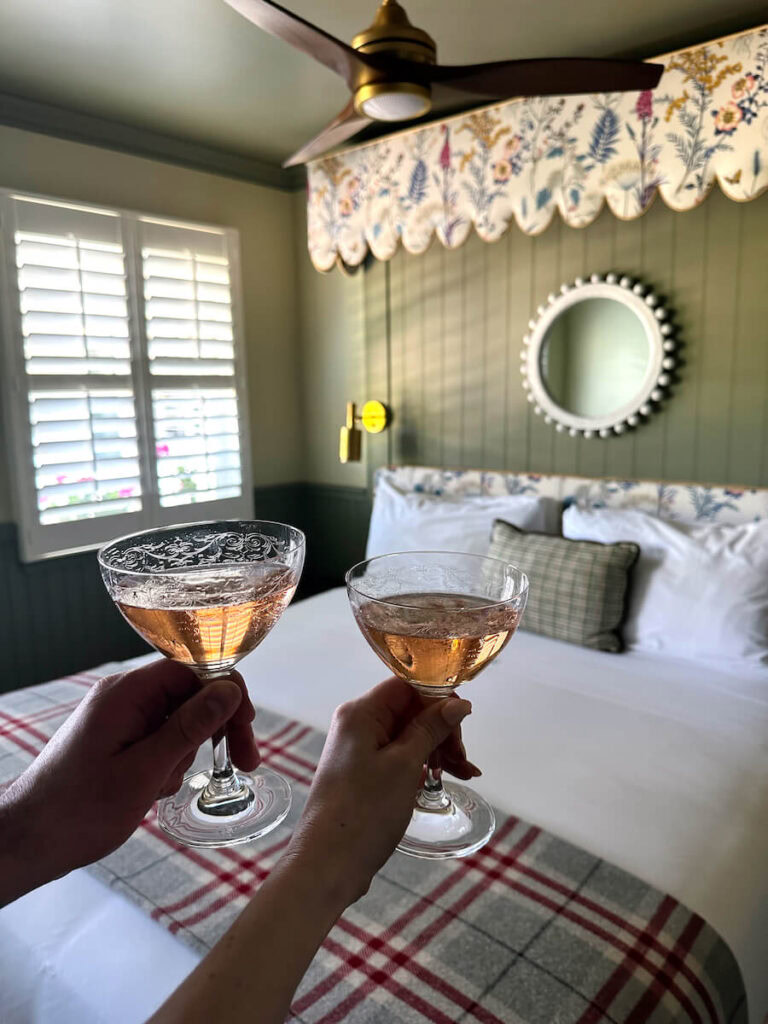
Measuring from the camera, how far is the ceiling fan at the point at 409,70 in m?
1.43

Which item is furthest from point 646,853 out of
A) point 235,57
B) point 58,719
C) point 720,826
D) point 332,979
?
point 235,57

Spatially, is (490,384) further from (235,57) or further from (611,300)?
(235,57)

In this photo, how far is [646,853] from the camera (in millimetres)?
1044

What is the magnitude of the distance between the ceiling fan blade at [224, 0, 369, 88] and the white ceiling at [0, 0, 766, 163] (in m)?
0.69

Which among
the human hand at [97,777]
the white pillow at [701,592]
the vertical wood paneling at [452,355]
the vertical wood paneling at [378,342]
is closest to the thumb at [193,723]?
the human hand at [97,777]

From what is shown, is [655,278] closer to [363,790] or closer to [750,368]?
[750,368]

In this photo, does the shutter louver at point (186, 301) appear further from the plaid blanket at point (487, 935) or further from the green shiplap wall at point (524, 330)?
the plaid blanket at point (487, 935)

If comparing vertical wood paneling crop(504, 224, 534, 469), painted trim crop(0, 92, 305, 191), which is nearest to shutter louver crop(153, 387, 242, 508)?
painted trim crop(0, 92, 305, 191)

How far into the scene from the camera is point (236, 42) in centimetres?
220

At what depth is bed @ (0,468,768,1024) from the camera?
2.57 ft

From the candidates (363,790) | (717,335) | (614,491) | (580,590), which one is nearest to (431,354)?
(614,491)

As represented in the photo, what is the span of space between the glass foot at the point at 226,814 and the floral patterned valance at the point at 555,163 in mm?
2214

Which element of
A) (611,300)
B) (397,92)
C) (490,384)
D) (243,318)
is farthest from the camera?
(243,318)

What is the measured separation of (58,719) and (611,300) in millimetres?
2226
